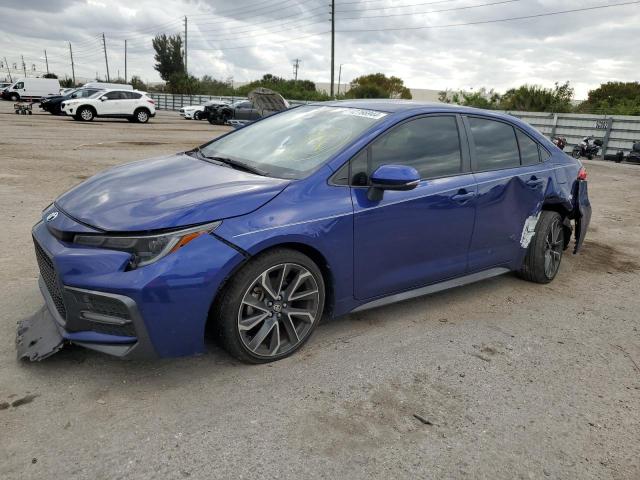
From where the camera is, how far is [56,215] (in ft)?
9.78

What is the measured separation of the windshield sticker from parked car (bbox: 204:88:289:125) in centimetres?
1392

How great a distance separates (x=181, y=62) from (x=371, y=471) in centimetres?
8038

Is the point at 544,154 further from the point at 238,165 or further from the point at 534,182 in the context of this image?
the point at 238,165

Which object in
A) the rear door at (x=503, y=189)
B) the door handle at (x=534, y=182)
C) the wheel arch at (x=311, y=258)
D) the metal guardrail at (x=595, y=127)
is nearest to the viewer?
the wheel arch at (x=311, y=258)

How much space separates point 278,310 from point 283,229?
0.50 meters

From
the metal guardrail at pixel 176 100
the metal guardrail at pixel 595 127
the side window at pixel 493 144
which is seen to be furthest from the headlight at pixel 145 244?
the metal guardrail at pixel 176 100

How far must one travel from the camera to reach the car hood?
8.80ft

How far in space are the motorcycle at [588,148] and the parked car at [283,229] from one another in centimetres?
1760

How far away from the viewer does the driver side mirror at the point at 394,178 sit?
3111 millimetres

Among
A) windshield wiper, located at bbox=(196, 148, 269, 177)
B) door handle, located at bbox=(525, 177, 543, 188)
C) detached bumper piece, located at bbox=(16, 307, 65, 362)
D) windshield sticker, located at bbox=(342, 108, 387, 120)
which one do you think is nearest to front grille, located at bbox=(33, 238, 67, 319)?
detached bumper piece, located at bbox=(16, 307, 65, 362)

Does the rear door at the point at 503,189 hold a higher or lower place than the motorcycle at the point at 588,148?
higher

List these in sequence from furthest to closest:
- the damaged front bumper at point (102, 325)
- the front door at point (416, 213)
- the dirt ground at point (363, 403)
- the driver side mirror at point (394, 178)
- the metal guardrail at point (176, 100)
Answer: the metal guardrail at point (176, 100)
the front door at point (416, 213)
the driver side mirror at point (394, 178)
the damaged front bumper at point (102, 325)
the dirt ground at point (363, 403)

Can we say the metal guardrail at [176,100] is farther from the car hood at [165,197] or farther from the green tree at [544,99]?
the car hood at [165,197]

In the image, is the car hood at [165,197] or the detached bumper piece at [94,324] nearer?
the detached bumper piece at [94,324]
